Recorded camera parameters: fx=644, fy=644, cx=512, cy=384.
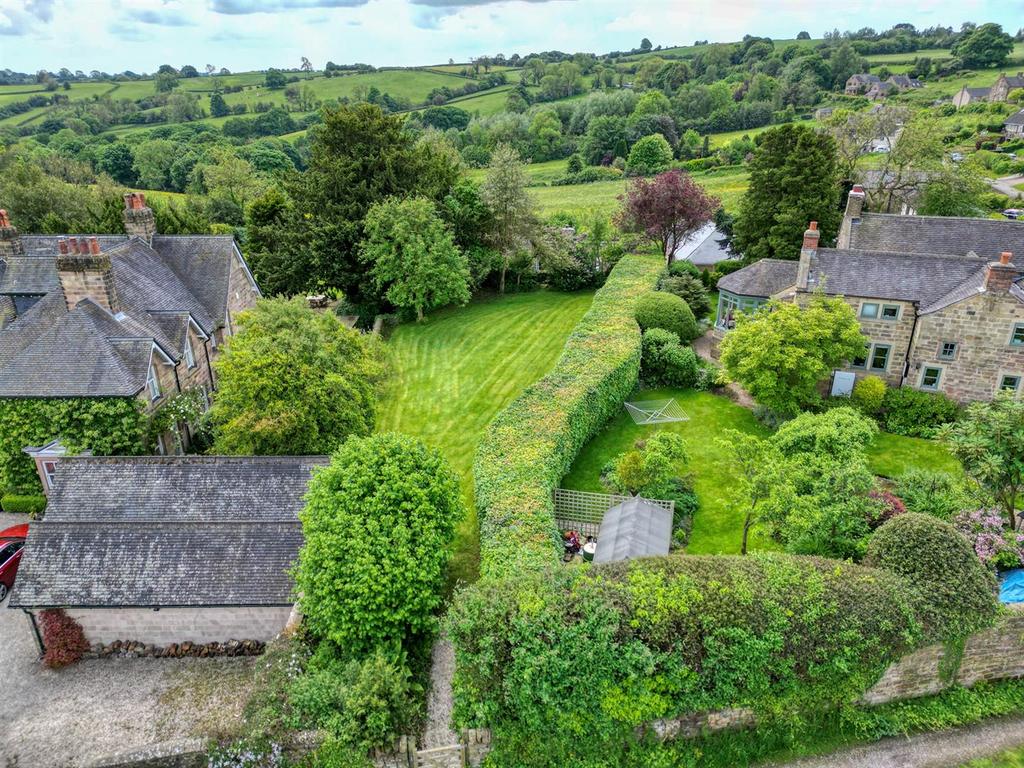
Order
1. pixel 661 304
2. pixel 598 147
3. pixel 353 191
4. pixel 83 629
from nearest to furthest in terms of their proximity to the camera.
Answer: pixel 83 629
pixel 661 304
pixel 353 191
pixel 598 147

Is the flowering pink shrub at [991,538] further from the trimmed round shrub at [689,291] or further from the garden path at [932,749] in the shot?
the trimmed round shrub at [689,291]

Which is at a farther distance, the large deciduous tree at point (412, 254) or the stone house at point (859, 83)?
the stone house at point (859, 83)

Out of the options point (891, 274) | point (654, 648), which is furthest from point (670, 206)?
point (654, 648)

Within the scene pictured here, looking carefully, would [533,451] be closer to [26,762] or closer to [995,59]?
[26,762]

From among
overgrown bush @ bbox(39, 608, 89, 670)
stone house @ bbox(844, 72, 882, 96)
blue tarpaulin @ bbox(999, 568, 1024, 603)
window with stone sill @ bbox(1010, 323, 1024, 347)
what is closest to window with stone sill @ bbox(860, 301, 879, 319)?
window with stone sill @ bbox(1010, 323, 1024, 347)

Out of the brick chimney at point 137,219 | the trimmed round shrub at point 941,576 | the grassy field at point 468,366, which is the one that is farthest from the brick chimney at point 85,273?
the trimmed round shrub at point 941,576

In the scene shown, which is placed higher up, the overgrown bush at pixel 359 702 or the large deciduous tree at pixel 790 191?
the large deciduous tree at pixel 790 191

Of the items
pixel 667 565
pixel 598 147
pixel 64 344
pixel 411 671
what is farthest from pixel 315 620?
pixel 598 147
